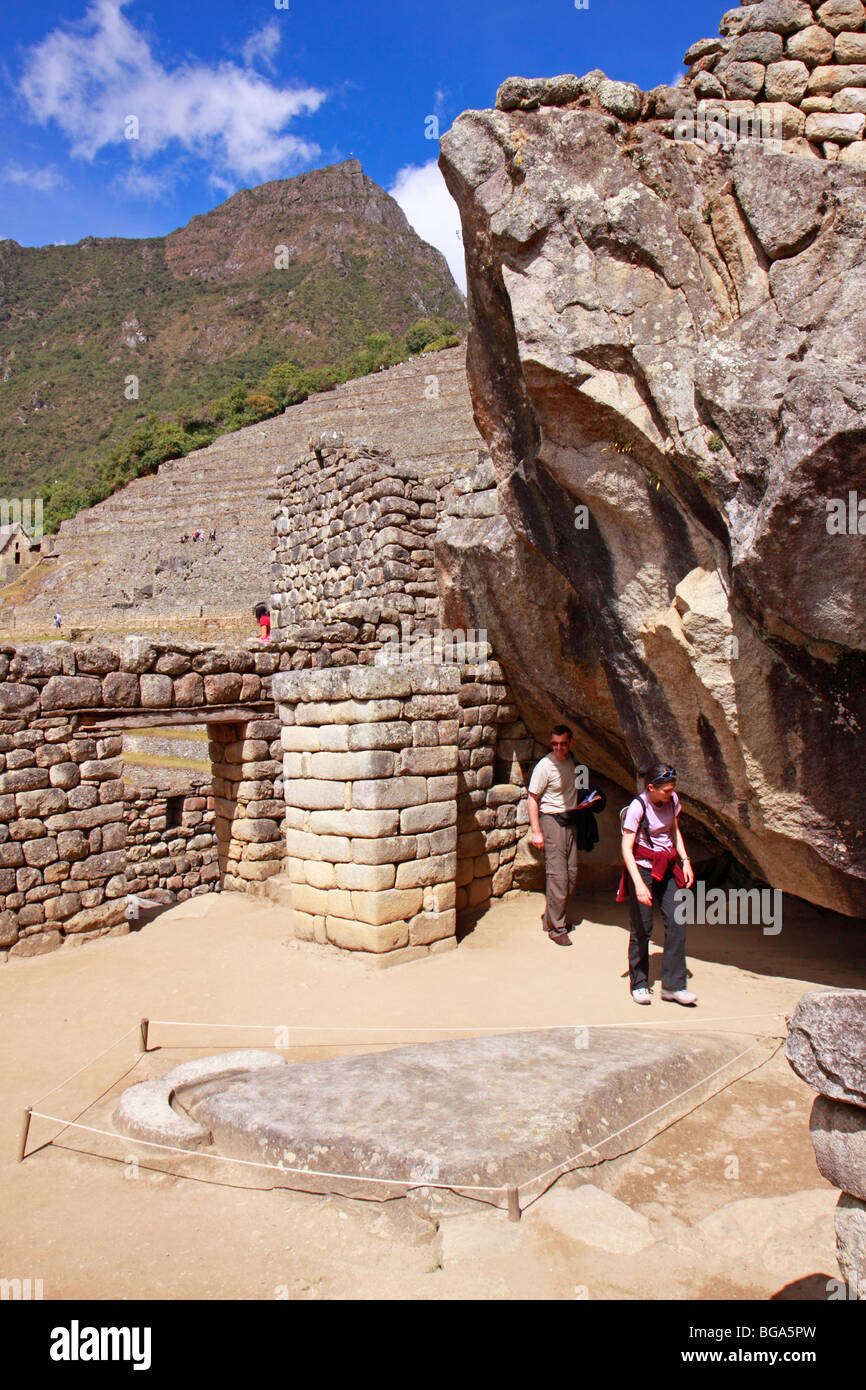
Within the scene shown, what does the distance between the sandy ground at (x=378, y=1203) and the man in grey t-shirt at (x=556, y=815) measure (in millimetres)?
331

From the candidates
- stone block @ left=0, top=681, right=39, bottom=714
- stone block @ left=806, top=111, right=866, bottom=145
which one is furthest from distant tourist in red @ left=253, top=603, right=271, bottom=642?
stone block @ left=806, top=111, right=866, bottom=145

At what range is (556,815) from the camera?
6711 millimetres

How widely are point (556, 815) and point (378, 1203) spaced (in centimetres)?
402

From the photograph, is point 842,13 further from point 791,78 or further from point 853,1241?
point 853,1241

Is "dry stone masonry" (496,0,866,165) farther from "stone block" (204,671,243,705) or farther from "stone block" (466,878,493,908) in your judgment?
"stone block" (466,878,493,908)

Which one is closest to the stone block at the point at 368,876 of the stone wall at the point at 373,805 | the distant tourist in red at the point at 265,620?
the stone wall at the point at 373,805

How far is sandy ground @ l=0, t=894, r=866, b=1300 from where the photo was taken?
262 centimetres

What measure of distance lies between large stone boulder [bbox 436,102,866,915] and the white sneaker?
1011mm

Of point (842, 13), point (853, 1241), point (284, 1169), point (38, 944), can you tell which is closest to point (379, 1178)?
point (284, 1169)

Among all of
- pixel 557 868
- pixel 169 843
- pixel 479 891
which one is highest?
pixel 557 868

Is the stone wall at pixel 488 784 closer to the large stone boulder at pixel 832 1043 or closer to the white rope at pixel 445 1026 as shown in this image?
the white rope at pixel 445 1026
